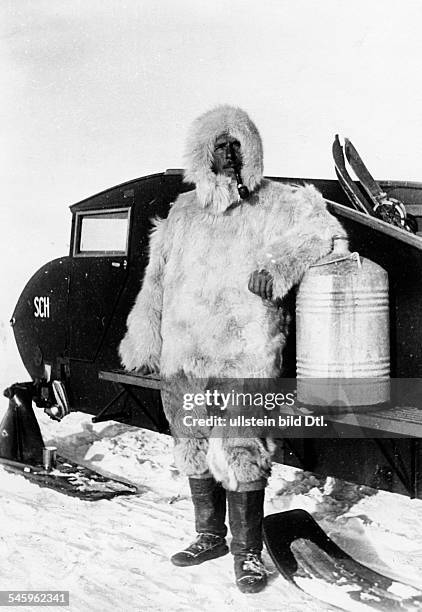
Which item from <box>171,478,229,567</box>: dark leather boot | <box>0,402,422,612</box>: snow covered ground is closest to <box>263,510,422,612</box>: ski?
<box>0,402,422,612</box>: snow covered ground

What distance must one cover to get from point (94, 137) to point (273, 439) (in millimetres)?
2317

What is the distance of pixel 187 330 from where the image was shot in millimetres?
3793

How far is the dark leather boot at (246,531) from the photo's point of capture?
12.0 ft

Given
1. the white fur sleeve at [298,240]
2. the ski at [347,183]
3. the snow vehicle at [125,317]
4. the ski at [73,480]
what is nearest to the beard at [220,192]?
the white fur sleeve at [298,240]

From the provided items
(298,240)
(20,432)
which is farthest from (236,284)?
(20,432)

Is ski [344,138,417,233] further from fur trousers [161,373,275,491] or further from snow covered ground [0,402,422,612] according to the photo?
snow covered ground [0,402,422,612]

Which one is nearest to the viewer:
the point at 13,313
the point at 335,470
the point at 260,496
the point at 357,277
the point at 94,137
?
the point at 357,277

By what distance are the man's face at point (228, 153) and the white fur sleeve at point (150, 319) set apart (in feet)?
1.92

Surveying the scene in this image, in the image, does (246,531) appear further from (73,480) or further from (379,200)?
(73,480)

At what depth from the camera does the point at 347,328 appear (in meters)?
3.46

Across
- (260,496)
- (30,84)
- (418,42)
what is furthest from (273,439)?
(30,84)

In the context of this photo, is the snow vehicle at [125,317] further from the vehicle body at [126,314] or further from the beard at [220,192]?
the beard at [220,192]

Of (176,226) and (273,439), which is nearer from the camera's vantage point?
(273,439)

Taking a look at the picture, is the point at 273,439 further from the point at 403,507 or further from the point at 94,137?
the point at 94,137
